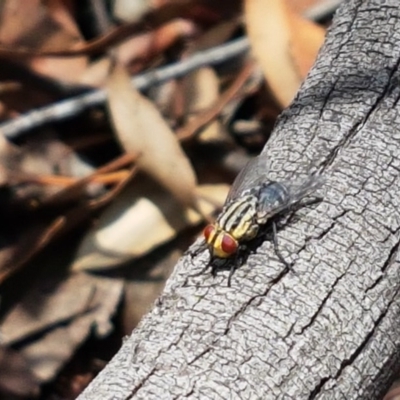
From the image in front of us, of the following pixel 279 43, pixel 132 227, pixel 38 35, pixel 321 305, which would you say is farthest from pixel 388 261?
pixel 38 35

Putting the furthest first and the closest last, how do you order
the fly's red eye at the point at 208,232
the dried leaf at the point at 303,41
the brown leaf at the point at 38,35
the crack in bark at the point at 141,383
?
the brown leaf at the point at 38,35 → the dried leaf at the point at 303,41 → the fly's red eye at the point at 208,232 → the crack in bark at the point at 141,383

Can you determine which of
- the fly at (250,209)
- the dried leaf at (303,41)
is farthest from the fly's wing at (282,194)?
the dried leaf at (303,41)

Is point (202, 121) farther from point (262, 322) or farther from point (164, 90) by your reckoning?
point (262, 322)

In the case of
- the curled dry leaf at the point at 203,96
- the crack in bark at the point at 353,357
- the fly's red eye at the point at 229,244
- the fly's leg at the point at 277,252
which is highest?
the fly's leg at the point at 277,252

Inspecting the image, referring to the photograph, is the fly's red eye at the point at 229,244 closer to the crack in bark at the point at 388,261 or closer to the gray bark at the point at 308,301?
the gray bark at the point at 308,301

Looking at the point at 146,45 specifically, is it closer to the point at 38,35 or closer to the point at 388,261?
the point at 38,35

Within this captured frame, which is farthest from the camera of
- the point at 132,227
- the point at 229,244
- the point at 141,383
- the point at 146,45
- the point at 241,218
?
the point at 146,45
